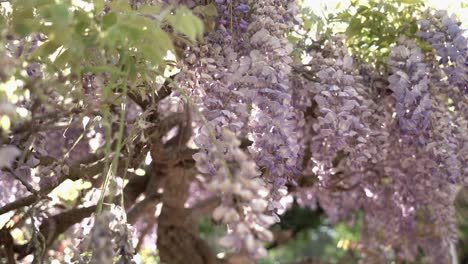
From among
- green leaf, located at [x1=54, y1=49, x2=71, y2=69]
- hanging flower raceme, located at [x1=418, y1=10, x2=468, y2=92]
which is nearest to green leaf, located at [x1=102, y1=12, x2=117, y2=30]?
green leaf, located at [x1=54, y1=49, x2=71, y2=69]

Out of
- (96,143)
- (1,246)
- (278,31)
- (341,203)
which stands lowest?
(341,203)

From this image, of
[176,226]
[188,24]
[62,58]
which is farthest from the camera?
[176,226]

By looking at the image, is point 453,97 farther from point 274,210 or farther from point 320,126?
point 274,210

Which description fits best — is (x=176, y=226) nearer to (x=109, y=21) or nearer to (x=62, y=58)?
(x=62, y=58)

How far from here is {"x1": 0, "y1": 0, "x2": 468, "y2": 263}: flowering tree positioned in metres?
1.36

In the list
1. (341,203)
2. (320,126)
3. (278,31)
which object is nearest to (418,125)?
(320,126)

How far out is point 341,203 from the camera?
482 cm

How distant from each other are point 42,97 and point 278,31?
114cm

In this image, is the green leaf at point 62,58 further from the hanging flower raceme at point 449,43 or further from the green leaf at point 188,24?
the hanging flower raceme at point 449,43

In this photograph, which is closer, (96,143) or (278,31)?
(278,31)

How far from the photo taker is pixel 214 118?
1995mm

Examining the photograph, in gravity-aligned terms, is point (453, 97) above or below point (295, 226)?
above

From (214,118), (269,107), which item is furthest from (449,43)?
(214,118)

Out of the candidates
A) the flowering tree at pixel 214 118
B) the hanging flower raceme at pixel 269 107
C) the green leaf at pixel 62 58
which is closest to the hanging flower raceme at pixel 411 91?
the flowering tree at pixel 214 118
